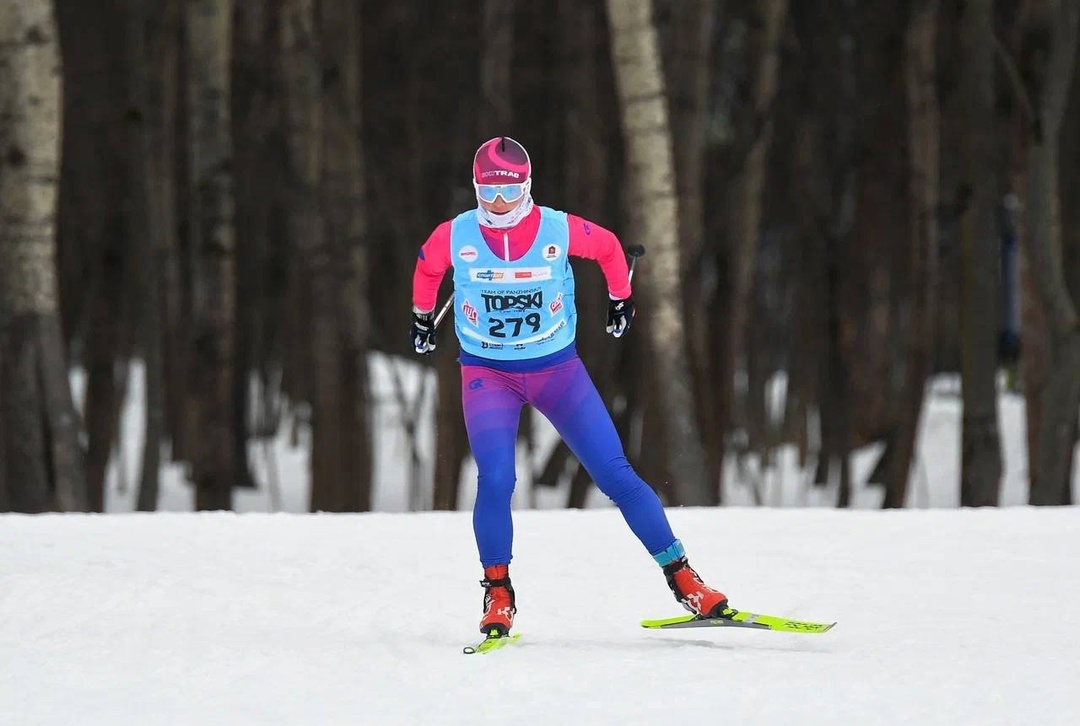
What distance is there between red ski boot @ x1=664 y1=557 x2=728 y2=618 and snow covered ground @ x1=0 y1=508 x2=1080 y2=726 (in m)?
0.12

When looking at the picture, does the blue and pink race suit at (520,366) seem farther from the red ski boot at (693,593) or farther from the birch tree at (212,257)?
the birch tree at (212,257)

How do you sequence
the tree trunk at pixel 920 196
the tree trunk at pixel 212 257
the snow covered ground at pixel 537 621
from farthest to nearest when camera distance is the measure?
the tree trunk at pixel 920 196, the tree trunk at pixel 212 257, the snow covered ground at pixel 537 621

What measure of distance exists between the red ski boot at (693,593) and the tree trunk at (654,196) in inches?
177

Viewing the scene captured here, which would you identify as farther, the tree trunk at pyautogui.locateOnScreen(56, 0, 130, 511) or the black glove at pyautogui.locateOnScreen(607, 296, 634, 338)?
the tree trunk at pyautogui.locateOnScreen(56, 0, 130, 511)

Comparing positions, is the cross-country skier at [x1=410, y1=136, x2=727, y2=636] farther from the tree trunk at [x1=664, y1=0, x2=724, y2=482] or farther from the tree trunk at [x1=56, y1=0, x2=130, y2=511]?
the tree trunk at [x1=56, y1=0, x2=130, y2=511]

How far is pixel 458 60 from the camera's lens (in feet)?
72.0

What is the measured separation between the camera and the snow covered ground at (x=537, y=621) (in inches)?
189

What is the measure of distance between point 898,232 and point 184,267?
8894 mm

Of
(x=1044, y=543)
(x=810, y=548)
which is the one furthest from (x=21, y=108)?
(x=1044, y=543)

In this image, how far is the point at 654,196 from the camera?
10234 mm

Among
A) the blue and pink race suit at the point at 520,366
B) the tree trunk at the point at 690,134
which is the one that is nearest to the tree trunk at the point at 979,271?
the tree trunk at the point at 690,134

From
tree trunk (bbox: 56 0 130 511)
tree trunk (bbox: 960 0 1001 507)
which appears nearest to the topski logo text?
tree trunk (bbox: 960 0 1001 507)

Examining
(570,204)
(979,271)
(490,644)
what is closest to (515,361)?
(490,644)

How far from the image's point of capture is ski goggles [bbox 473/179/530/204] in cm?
584
